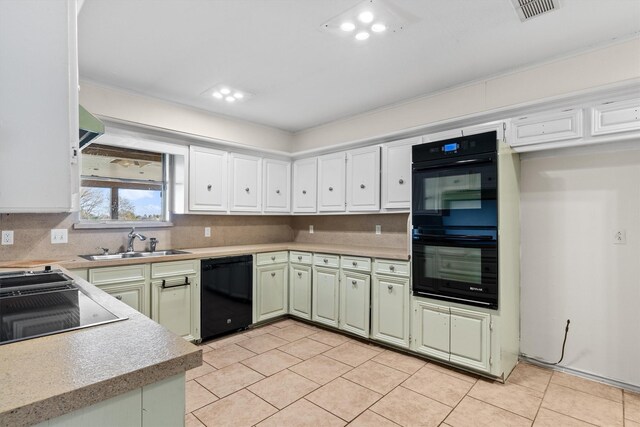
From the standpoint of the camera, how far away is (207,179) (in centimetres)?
377

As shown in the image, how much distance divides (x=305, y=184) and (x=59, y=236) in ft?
8.62

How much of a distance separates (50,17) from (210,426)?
2149 millimetres

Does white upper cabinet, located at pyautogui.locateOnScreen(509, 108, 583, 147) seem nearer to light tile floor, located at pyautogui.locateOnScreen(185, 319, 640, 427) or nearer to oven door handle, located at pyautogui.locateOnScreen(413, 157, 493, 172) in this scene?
oven door handle, located at pyautogui.locateOnScreen(413, 157, 493, 172)

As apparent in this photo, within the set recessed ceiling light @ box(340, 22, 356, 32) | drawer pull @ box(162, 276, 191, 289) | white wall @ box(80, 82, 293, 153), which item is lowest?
drawer pull @ box(162, 276, 191, 289)

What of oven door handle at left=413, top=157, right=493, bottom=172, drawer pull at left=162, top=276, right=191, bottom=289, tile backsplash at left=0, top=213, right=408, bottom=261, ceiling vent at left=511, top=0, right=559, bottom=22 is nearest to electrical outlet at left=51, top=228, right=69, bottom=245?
tile backsplash at left=0, top=213, right=408, bottom=261

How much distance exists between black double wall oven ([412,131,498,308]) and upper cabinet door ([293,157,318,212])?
157 centimetres

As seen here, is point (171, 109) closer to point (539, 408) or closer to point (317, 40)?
point (317, 40)

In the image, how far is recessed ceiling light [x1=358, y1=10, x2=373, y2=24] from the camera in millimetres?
2072

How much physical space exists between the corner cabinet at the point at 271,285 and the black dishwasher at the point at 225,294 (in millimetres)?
112

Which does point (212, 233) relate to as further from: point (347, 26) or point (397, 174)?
point (347, 26)

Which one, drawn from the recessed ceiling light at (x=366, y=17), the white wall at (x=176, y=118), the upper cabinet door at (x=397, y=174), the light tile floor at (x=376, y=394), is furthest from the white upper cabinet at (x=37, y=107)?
the upper cabinet door at (x=397, y=174)

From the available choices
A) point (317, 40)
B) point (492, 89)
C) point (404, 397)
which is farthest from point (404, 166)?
point (404, 397)

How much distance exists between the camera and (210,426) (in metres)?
2.05

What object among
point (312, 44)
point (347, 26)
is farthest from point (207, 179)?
point (347, 26)
